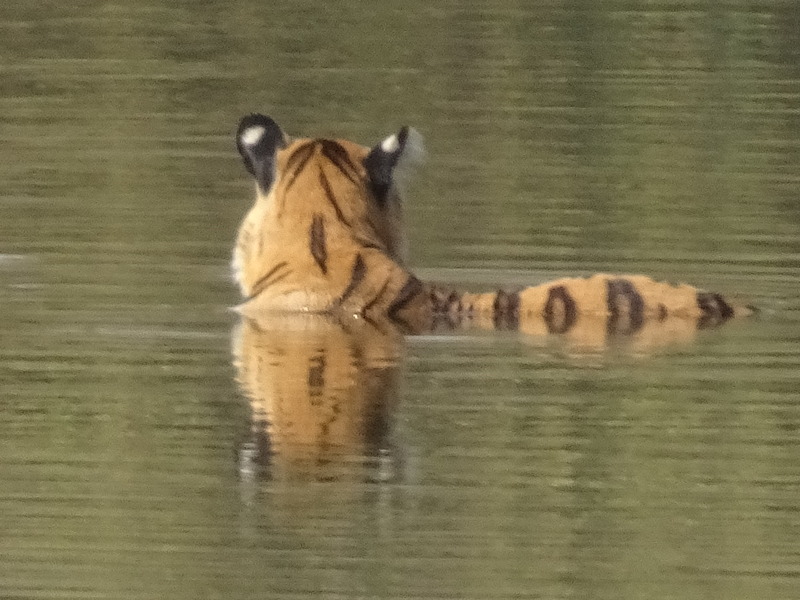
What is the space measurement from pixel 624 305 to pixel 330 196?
111 cm

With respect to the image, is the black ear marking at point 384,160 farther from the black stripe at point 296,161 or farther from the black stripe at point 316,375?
the black stripe at point 316,375

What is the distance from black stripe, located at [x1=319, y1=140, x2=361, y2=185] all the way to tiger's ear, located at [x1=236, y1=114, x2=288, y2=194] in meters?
0.19

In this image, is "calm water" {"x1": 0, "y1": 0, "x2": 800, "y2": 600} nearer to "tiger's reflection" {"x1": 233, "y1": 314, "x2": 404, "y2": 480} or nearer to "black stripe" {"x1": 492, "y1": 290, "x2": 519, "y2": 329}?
"tiger's reflection" {"x1": 233, "y1": 314, "x2": 404, "y2": 480}

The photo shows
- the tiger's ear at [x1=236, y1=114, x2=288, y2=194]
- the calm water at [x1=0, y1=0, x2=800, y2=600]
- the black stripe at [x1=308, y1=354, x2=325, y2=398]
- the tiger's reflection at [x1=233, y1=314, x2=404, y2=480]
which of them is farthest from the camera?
the tiger's ear at [x1=236, y1=114, x2=288, y2=194]

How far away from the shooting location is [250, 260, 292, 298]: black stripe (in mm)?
11227

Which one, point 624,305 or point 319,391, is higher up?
point 624,305

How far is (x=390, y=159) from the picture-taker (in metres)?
11.2

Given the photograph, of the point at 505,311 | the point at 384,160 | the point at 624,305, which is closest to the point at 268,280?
the point at 384,160

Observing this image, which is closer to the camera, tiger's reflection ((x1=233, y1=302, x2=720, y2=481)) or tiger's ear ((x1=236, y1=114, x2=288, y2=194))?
tiger's reflection ((x1=233, y1=302, x2=720, y2=481))

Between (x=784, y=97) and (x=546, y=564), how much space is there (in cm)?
1122

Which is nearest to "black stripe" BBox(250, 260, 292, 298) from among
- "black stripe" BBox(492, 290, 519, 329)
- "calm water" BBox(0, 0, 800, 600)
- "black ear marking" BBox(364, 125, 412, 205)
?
"calm water" BBox(0, 0, 800, 600)

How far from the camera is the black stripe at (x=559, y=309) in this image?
1123 centimetres

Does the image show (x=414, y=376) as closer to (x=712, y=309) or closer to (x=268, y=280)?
(x=268, y=280)

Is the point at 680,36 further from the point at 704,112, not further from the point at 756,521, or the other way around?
the point at 756,521
